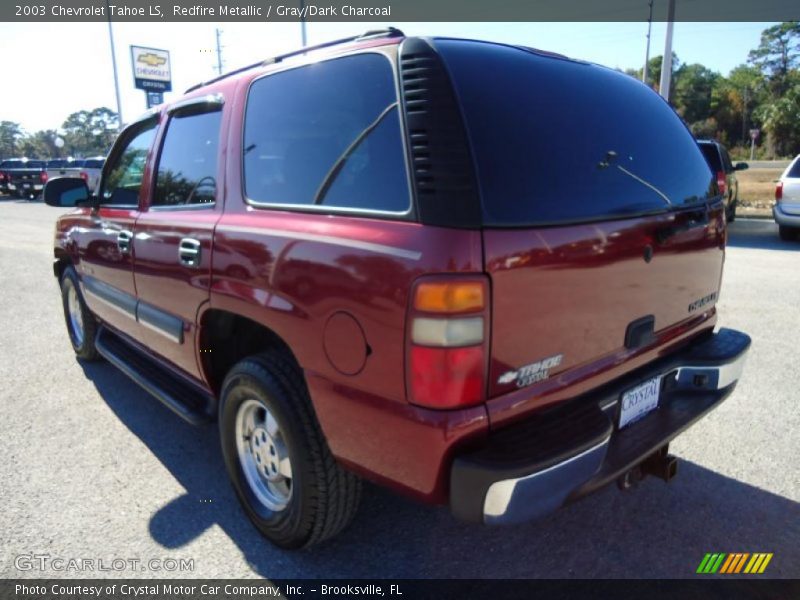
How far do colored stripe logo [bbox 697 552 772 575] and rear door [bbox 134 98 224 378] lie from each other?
7.82ft

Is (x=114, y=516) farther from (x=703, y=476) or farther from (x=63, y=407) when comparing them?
(x=703, y=476)

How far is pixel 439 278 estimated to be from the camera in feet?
5.41

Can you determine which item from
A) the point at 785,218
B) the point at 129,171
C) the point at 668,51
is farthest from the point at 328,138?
the point at 668,51

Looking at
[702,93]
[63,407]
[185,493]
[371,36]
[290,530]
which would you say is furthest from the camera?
[702,93]

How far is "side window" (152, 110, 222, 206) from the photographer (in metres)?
2.71

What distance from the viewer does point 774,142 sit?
5184cm

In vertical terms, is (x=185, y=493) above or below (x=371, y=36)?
below

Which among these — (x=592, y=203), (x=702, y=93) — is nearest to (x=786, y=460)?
(x=592, y=203)

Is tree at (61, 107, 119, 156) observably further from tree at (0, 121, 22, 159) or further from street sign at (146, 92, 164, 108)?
street sign at (146, 92, 164, 108)

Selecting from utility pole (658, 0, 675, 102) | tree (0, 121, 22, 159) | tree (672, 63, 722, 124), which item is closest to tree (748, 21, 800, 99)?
tree (672, 63, 722, 124)

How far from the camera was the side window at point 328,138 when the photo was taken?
188cm

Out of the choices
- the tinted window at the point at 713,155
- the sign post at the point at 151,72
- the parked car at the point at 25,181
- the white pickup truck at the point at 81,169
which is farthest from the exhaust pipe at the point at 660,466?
the sign post at the point at 151,72

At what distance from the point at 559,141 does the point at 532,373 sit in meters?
0.83

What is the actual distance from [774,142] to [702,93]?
25.2 meters
